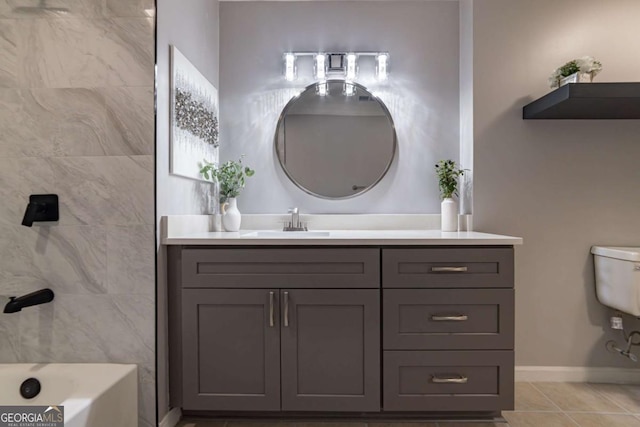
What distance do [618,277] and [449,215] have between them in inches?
35.0

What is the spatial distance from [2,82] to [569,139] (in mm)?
2797

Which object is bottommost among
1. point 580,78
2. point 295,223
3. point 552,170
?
point 295,223

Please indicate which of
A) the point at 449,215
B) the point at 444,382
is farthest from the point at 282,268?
the point at 449,215

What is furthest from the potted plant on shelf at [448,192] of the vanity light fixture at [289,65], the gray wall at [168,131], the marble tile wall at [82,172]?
the marble tile wall at [82,172]

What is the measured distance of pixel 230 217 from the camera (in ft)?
7.82

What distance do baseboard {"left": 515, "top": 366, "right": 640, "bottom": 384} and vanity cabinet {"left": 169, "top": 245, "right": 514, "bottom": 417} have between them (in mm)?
692

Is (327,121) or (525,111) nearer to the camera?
(525,111)

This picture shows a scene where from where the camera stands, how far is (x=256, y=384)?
1888mm

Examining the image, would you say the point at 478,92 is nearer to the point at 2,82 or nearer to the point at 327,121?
the point at 327,121

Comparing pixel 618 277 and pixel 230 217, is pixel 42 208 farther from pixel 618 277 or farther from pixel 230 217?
pixel 618 277

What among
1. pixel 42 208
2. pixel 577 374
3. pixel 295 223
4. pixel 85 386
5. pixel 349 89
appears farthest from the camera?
pixel 349 89

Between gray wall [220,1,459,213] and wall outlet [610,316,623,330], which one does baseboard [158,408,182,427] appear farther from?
wall outlet [610,316,623,330]

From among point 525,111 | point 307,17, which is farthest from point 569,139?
point 307,17

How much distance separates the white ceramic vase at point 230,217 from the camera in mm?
2385
